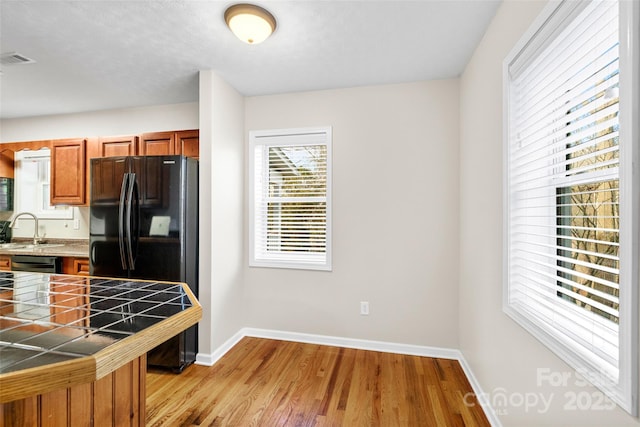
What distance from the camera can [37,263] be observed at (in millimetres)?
3023

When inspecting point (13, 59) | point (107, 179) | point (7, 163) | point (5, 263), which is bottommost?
point (5, 263)

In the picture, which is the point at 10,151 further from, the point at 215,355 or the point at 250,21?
the point at 250,21

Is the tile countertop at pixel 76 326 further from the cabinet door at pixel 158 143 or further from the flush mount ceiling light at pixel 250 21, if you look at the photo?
the cabinet door at pixel 158 143

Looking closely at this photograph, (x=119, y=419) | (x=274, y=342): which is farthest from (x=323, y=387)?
(x=119, y=419)

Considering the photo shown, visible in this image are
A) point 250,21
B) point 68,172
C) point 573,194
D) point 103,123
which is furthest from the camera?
point 103,123

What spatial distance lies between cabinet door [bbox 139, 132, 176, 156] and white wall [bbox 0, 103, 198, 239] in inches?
14.0

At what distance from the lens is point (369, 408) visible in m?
2.02

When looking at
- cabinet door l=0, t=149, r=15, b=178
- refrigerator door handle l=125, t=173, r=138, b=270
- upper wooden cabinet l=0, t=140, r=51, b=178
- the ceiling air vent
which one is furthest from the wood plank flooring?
cabinet door l=0, t=149, r=15, b=178

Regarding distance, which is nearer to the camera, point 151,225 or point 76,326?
point 76,326

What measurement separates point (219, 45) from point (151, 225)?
1565 mm

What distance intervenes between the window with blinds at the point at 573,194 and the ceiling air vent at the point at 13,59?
11.5 feet

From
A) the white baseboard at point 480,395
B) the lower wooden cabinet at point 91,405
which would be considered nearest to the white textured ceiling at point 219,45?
the lower wooden cabinet at point 91,405

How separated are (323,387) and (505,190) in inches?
73.5

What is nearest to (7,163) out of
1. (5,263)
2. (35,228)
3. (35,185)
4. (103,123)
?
(35,185)
